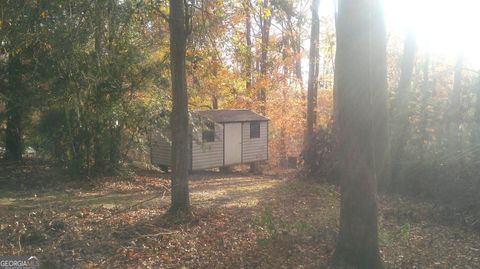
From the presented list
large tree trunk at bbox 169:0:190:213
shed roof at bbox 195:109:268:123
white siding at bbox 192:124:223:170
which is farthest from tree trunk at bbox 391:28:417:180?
shed roof at bbox 195:109:268:123

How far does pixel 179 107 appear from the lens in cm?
789

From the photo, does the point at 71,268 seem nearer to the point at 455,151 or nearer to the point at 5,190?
the point at 5,190

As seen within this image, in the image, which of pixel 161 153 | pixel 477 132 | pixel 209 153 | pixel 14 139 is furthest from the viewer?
pixel 209 153

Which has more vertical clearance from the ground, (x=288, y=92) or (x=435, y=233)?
(x=288, y=92)

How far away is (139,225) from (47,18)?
3475mm

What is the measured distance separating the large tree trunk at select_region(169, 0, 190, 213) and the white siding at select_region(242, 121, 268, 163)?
42.4 feet

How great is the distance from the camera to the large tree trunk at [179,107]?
7828 millimetres

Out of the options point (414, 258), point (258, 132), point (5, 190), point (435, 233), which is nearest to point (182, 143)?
point (414, 258)

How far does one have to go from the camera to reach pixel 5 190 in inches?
438

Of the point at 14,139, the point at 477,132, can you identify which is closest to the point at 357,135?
the point at 477,132

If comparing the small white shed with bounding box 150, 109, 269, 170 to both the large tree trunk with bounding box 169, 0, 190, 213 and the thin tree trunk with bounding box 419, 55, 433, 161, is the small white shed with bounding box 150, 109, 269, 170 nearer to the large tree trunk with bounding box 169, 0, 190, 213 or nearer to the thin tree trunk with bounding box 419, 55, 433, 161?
the thin tree trunk with bounding box 419, 55, 433, 161

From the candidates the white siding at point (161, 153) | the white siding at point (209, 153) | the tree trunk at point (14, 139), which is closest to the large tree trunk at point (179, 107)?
the tree trunk at point (14, 139)

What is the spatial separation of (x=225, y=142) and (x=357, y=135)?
14608 millimetres

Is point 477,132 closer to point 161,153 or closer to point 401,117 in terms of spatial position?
point 401,117
